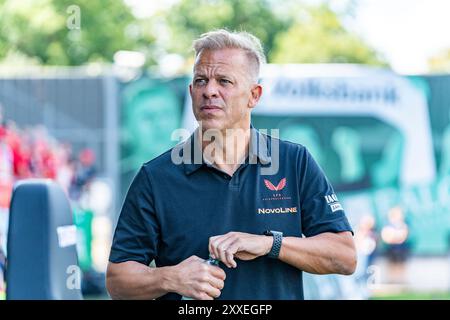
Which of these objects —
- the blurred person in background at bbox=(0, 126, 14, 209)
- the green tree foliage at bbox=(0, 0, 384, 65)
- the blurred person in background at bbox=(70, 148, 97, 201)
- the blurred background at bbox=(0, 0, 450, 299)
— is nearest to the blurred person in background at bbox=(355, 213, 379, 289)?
the blurred background at bbox=(0, 0, 450, 299)

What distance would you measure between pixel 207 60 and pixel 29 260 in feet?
2.46

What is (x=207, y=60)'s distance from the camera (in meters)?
2.91

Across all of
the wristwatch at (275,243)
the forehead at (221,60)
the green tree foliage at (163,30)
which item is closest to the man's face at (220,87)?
the forehead at (221,60)

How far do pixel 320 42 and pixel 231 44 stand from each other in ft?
101

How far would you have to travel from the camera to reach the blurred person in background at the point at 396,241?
13422mm

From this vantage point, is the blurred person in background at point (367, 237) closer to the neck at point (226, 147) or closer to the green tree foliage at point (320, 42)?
the neck at point (226, 147)

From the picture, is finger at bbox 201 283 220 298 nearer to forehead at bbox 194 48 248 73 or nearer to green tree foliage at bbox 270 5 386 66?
forehead at bbox 194 48 248 73

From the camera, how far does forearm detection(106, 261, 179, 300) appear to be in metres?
→ 2.76

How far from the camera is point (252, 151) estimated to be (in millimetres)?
2965
